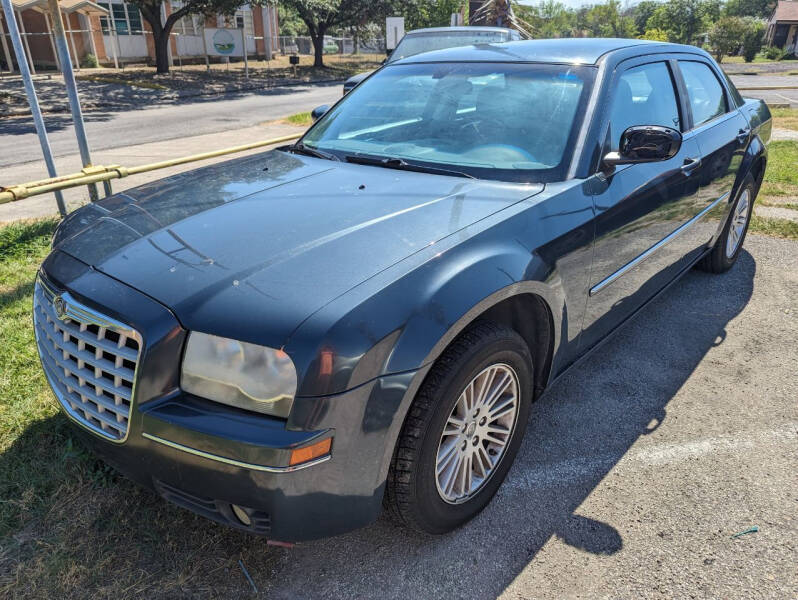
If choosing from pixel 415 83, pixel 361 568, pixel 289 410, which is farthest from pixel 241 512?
pixel 415 83

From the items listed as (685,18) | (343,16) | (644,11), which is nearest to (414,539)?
(343,16)

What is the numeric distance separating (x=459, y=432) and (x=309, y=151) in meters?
1.87

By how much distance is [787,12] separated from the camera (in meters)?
65.0

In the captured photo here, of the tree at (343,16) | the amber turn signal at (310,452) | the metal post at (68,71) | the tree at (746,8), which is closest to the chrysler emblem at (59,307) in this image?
the amber turn signal at (310,452)

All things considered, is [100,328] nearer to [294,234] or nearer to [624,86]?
[294,234]

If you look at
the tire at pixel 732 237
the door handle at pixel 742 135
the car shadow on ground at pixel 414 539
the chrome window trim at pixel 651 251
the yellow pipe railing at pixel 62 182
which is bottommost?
the car shadow on ground at pixel 414 539

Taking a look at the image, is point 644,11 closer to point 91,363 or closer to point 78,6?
point 78,6

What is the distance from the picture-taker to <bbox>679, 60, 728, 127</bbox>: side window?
3.97 metres

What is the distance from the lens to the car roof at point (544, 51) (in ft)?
10.7

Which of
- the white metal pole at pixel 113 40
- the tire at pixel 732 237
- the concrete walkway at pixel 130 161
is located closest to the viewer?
the tire at pixel 732 237

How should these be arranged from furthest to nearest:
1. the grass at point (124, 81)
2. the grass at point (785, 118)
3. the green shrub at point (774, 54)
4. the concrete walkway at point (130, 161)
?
the green shrub at point (774, 54) < the grass at point (124, 81) < the grass at point (785, 118) < the concrete walkway at point (130, 161)

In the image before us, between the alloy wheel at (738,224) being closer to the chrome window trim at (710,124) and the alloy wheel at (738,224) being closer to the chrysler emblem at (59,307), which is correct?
the chrome window trim at (710,124)

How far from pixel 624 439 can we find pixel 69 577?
96.7 inches

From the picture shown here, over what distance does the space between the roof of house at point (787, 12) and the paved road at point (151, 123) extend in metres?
64.8
